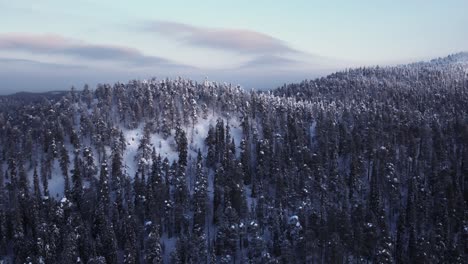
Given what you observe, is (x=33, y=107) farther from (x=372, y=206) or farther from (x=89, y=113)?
(x=372, y=206)

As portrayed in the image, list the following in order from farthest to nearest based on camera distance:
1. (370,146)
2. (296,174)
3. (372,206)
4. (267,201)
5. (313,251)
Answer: (370,146) < (296,174) < (267,201) < (372,206) < (313,251)

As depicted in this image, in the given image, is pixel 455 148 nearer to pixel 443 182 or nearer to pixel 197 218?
pixel 443 182

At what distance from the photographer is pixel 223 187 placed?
5477 inches

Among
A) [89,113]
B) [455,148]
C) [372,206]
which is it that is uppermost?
[89,113]

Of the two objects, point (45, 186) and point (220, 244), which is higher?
point (45, 186)

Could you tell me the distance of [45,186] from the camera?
13412 cm

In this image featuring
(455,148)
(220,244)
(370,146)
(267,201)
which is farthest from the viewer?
(455,148)

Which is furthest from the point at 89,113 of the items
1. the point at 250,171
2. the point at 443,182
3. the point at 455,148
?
the point at 455,148

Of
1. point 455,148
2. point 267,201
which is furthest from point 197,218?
point 455,148

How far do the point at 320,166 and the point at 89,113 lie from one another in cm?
10405

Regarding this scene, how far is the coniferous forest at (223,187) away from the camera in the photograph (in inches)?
4343

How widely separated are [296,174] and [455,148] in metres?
76.7

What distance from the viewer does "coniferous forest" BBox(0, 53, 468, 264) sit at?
110 meters

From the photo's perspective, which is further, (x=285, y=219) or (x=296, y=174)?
(x=296, y=174)
